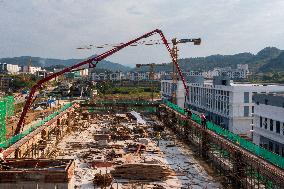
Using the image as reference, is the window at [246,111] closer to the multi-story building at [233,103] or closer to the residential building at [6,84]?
the multi-story building at [233,103]

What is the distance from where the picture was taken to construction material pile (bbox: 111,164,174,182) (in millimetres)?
21750

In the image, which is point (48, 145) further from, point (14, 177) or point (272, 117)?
point (272, 117)

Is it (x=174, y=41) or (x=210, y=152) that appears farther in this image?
(x=174, y=41)

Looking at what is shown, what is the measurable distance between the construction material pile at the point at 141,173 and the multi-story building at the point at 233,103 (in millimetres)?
24064

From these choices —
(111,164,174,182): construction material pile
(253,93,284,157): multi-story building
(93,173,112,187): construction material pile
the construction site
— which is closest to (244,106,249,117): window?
the construction site

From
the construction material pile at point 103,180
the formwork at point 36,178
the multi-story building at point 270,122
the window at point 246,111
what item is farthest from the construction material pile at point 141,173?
the window at point 246,111

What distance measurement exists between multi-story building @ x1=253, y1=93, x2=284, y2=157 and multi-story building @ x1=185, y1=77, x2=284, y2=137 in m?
12.2

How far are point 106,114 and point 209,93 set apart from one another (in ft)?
50.7

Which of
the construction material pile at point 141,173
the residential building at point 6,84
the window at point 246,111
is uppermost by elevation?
the residential building at point 6,84

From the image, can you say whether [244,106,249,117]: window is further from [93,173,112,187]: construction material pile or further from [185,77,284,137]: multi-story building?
[93,173,112,187]: construction material pile

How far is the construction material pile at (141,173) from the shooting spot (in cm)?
2175

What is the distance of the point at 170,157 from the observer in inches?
1106

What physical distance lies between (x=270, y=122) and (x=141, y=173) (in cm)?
1280

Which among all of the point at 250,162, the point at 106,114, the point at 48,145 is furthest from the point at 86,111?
the point at 250,162
